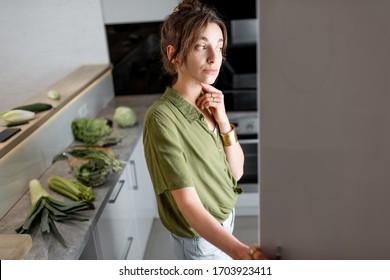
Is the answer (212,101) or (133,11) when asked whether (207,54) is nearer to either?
(212,101)

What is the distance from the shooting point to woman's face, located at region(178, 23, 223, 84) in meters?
0.40

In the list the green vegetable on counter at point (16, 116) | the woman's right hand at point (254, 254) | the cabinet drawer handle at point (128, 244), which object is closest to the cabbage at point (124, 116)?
the green vegetable on counter at point (16, 116)

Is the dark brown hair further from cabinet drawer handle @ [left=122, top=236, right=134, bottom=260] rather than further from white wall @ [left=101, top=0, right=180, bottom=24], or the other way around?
cabinet drawer handle @ [left=122, top=236, right=134, bottom=260]

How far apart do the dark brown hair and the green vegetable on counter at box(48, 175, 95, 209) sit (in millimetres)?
560

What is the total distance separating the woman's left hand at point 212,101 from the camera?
1.51 feet

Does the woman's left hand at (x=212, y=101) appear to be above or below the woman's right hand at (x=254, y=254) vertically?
above

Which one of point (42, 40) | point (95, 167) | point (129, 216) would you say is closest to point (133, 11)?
point (42, 40)

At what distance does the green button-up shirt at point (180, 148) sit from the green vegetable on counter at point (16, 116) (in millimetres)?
530

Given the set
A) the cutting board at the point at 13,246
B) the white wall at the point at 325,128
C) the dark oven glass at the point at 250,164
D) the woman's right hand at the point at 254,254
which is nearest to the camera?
the white wall at the point at 325,128

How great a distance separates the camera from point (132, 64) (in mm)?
948

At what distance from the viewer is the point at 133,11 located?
71 centimetres

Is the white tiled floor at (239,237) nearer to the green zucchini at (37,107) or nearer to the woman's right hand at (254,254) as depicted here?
the woman's right hand at (254,254)
